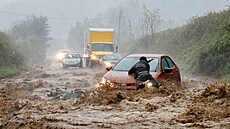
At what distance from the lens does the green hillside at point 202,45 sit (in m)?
22.5

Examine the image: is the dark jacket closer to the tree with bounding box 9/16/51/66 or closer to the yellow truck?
the yellow truck

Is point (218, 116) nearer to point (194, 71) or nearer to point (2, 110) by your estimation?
point (2, 110)

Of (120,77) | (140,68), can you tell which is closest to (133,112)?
(140,68)

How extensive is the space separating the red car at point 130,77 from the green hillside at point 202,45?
335 inches

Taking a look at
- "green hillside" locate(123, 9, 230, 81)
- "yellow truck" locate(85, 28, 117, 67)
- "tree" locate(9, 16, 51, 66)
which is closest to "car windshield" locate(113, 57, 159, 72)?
"green hillside" locate(123, 9, 230, 81)

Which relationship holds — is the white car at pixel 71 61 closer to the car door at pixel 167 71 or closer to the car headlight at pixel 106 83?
the car door at pixel 167 71

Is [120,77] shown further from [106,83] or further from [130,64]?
[130,64]

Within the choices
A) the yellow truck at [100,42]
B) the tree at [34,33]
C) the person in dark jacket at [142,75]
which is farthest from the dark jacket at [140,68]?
the tree at [34,33]

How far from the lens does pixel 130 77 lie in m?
10.9

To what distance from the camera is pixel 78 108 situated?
8016 millimetres

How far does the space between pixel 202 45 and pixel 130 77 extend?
731 inches

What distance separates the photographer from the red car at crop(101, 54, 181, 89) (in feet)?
35.5

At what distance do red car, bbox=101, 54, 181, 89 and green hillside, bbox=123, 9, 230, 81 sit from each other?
335 inches

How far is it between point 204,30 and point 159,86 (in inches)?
917
